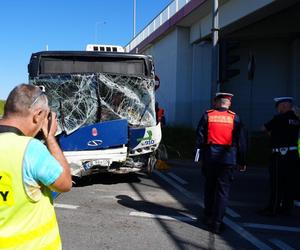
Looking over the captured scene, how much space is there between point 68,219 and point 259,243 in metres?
2.57

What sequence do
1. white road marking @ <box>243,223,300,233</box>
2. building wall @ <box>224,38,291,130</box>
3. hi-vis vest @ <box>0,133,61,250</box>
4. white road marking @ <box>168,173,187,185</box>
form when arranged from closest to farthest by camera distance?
hi-vis vest @ <box>0,133,61,250</box> < white road marking @ <box>243,223,300,233</box> < white road marking @ <box>168,173,187,185</box> < building wall @ <box>224,38,291,130</box>

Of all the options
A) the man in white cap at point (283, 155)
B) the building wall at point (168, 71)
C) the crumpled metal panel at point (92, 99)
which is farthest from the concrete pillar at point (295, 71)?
the man in white cap at point (283, 155)

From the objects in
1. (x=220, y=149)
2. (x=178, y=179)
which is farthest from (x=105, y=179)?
(x=220, y=149)

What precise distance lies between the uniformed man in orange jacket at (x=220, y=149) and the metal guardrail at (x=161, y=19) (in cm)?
1555

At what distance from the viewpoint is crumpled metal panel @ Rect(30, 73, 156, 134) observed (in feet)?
31.3

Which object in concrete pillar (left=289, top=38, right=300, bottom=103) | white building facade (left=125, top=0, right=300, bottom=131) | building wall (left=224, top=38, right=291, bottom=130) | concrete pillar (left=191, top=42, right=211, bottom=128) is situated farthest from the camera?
building wall (left=224, top=38, right=291, bottom=130)

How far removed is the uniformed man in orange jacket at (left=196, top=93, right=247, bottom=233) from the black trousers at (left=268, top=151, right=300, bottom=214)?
1050 millimetres

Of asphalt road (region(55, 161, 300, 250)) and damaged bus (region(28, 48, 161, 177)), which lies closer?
asphalt road (region(55, 161, 300, 250))

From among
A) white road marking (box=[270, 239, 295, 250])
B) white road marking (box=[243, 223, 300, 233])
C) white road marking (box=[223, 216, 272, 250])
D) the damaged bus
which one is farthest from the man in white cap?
the damaged bus

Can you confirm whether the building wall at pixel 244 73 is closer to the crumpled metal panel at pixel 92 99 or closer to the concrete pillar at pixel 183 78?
the concrete pillar at pixel 183 78

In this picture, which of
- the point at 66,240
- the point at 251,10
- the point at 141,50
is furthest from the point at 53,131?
the point at 141,50

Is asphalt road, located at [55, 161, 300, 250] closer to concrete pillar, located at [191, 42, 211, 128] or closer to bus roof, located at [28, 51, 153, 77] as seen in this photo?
bus roof, located at [28, 51, 153, 77]

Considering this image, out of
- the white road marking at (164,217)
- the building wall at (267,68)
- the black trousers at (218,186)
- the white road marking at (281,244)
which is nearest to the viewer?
the white road marking at (281,244)

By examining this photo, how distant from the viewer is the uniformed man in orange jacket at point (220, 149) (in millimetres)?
6605
